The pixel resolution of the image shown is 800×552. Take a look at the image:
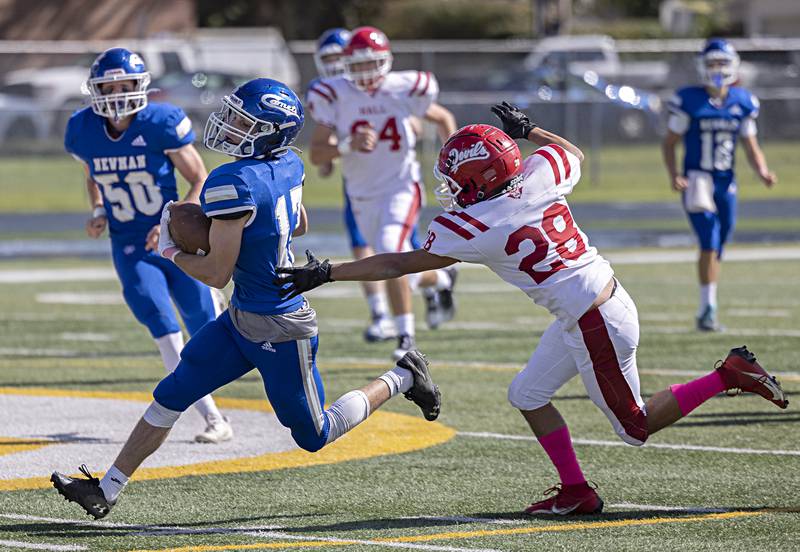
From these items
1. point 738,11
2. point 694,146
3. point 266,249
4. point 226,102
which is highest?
point 226,102

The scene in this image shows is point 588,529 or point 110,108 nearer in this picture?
point 588,529

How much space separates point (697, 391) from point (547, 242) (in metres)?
0.90

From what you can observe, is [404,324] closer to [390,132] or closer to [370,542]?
[390,132]

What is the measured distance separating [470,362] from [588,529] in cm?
427

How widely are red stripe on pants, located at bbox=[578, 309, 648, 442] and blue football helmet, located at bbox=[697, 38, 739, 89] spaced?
600cm

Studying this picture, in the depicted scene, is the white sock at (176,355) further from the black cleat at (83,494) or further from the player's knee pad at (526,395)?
the player's knee pad at (526,395)

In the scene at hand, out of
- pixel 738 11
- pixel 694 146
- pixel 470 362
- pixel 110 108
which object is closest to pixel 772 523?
pixel 110 108

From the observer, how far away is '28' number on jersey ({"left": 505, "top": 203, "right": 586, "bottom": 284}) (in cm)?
533

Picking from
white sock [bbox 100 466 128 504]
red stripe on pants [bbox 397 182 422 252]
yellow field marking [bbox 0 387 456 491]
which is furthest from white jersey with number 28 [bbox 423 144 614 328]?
red stripe on pants [bbox 397 182 422 252]

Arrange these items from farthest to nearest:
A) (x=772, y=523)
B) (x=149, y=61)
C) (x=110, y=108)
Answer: (x=149, y=61) → (x=110, y=108) → (x=772, y=523)

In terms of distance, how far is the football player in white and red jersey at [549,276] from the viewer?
530 centimetres

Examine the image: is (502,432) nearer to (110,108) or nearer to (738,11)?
(110,108)

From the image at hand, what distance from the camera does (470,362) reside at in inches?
378

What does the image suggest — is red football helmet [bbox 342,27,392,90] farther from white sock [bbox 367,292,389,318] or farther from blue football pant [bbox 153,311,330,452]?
blue football pant [bbox 153,311,330,452]
